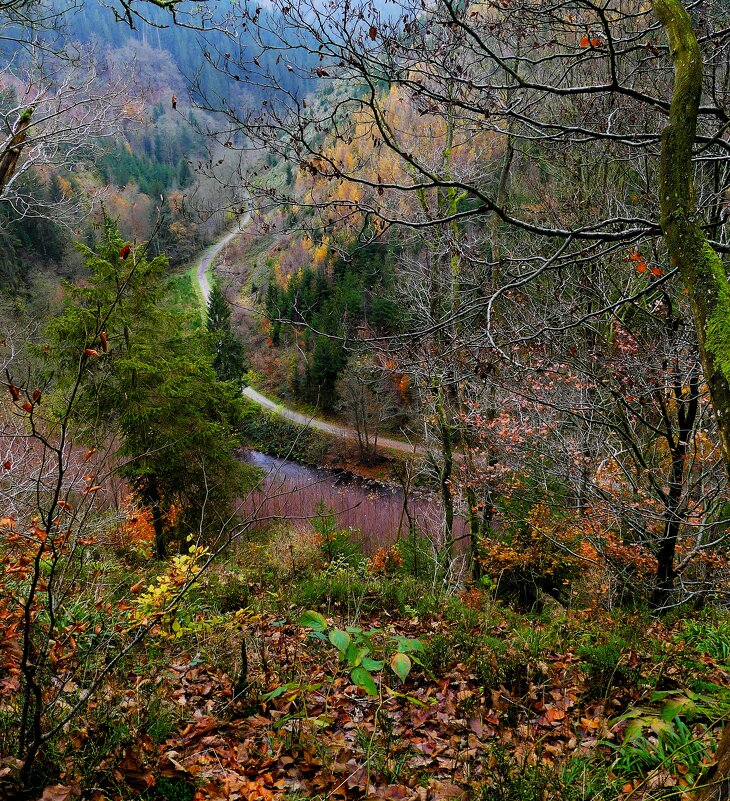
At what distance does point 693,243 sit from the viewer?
59.7 inches

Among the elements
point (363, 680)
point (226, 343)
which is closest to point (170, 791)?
point (363, 680)

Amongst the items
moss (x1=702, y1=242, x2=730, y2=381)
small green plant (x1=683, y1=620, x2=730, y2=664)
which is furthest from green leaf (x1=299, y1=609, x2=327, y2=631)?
small green plant (x1=683, y1=620, x2=730, y2=664)

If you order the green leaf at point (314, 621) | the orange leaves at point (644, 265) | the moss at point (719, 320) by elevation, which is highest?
the orange leaves at point (644, 265)

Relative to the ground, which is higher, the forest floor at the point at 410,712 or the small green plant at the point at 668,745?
the small green plant at the point at 668,745

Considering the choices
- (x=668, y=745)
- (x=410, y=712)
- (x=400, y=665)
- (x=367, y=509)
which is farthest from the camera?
(x=367, y=509)

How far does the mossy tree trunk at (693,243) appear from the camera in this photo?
4.33 ft

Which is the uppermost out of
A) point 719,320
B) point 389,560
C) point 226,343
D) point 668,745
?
point 719,320

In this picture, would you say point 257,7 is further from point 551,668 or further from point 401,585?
point 401,585

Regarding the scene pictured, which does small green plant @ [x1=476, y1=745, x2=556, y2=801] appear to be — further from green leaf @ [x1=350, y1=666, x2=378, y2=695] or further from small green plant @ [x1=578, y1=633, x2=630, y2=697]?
small green plant @ [x1=578, y1=633, x2=630, y2=697]

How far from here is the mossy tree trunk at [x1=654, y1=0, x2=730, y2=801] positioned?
4.33 ft

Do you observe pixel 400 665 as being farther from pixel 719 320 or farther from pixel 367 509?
pixel 367 509

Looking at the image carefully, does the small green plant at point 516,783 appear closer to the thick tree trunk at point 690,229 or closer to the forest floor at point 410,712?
the forest floor at point 410,712

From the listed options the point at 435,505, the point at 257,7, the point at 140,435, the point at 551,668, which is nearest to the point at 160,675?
the point at 551,668

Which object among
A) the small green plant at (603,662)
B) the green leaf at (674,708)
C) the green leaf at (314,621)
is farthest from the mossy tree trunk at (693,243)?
the small green plant at (603,662)
